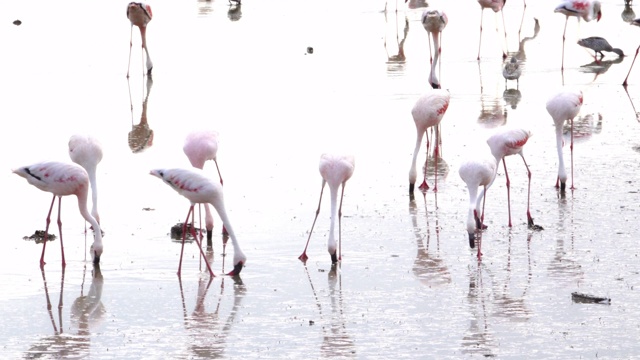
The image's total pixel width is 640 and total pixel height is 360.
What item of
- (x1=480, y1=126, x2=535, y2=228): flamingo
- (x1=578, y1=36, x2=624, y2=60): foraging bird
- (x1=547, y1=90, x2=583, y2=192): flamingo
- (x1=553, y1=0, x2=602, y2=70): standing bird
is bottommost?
(x1=480, y1=126, x2=535, y2=228): flamingo

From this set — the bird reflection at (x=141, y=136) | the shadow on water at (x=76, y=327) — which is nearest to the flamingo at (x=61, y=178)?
the shadow on water at (x=76, y=327)

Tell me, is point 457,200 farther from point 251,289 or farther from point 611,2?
point 611,2

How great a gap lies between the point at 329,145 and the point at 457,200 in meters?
2.62

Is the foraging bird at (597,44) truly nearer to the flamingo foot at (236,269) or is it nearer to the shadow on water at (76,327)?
the flamingo foot at (236,269)

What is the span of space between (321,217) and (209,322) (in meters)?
2.84

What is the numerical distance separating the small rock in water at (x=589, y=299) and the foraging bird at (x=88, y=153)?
4114 mm

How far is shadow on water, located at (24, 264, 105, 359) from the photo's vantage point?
7312 mm

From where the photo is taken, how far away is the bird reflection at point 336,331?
719cm

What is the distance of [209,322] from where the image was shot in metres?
7.89

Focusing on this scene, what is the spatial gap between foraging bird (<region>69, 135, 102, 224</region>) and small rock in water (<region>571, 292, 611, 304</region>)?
4114 millimetres

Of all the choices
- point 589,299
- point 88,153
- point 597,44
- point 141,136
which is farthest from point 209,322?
point 597,44

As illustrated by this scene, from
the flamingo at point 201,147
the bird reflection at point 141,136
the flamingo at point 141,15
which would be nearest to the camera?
the flamingo at point 201,147

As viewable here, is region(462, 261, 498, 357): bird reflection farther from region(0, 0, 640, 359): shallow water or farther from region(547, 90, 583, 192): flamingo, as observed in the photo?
region(547, 90, 583, 192): flamingo

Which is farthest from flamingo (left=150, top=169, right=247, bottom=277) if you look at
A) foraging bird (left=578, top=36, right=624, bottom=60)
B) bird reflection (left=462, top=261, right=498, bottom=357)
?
foraging bird (left=578, top=36, right=624, bottom=60)
